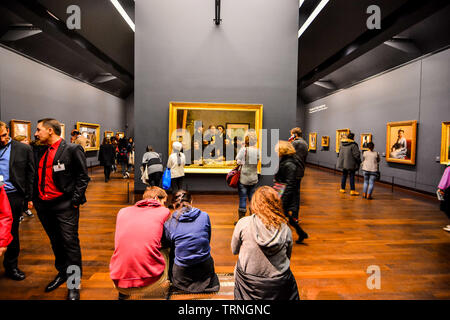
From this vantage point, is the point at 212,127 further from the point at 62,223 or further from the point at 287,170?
the point at 62,223

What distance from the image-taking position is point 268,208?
193cm

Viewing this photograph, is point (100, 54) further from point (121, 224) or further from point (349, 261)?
point (349, 261)

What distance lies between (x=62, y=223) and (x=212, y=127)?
524cm

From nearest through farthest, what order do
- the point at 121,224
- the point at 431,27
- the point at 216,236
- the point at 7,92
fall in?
the point at 121,224 → the point at 216,236 → the point at 431,27 → the point at 7,92

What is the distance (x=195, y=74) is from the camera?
285 inches

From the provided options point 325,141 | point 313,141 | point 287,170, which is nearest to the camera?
point 287,170

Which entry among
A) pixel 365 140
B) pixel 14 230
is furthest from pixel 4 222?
pixel 365 140

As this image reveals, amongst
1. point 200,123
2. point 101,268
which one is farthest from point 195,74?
point 101,268

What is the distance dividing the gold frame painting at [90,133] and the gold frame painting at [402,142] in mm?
13999

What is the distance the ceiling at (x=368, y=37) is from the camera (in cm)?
647

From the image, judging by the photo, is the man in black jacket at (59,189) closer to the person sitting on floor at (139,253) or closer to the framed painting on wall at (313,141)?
the person sitting on floor at (139,253)

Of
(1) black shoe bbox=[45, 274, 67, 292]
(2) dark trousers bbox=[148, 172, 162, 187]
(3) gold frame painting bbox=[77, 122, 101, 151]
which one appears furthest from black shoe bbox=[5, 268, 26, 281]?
(3) gold frame painting bbox=[77, 122, 101, 151]

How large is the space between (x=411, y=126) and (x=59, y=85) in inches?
559

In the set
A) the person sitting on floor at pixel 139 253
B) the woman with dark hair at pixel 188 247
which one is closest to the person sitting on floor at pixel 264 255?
the woman with dark hair at pixel 188 247
